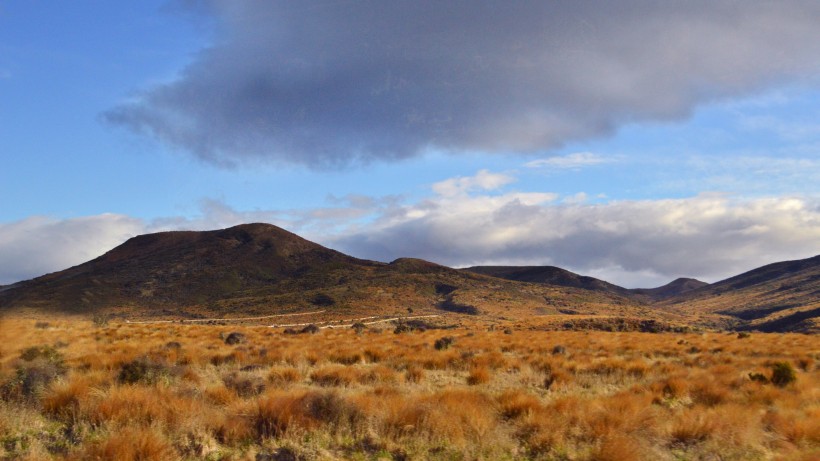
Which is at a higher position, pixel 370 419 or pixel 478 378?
pixel 370 419

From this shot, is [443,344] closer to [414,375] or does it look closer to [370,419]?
[414,375]

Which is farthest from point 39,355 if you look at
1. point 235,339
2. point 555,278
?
point 555,278

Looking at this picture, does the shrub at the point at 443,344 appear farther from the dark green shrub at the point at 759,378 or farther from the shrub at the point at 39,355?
the shrub at the point at 39,355

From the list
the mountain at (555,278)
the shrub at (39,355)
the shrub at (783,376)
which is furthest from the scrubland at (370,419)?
the mountain at (555,278)

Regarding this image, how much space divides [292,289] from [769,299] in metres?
121

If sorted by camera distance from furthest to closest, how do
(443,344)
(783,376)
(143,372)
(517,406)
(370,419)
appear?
(443,344)
(783,376)
(143,372)
(517,406)
(370,419)

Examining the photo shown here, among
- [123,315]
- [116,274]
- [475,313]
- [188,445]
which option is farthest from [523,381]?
[116,274]

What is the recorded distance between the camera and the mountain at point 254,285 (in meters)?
85.9

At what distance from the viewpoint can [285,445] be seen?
23.6ft

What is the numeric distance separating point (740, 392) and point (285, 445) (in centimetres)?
1125

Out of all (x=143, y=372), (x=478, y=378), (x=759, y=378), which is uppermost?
(x=143, y=372)

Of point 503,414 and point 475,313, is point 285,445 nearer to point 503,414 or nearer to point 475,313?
point 503,414

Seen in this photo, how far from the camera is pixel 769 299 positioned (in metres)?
130

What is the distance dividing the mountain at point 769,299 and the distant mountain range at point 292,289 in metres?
0.58
